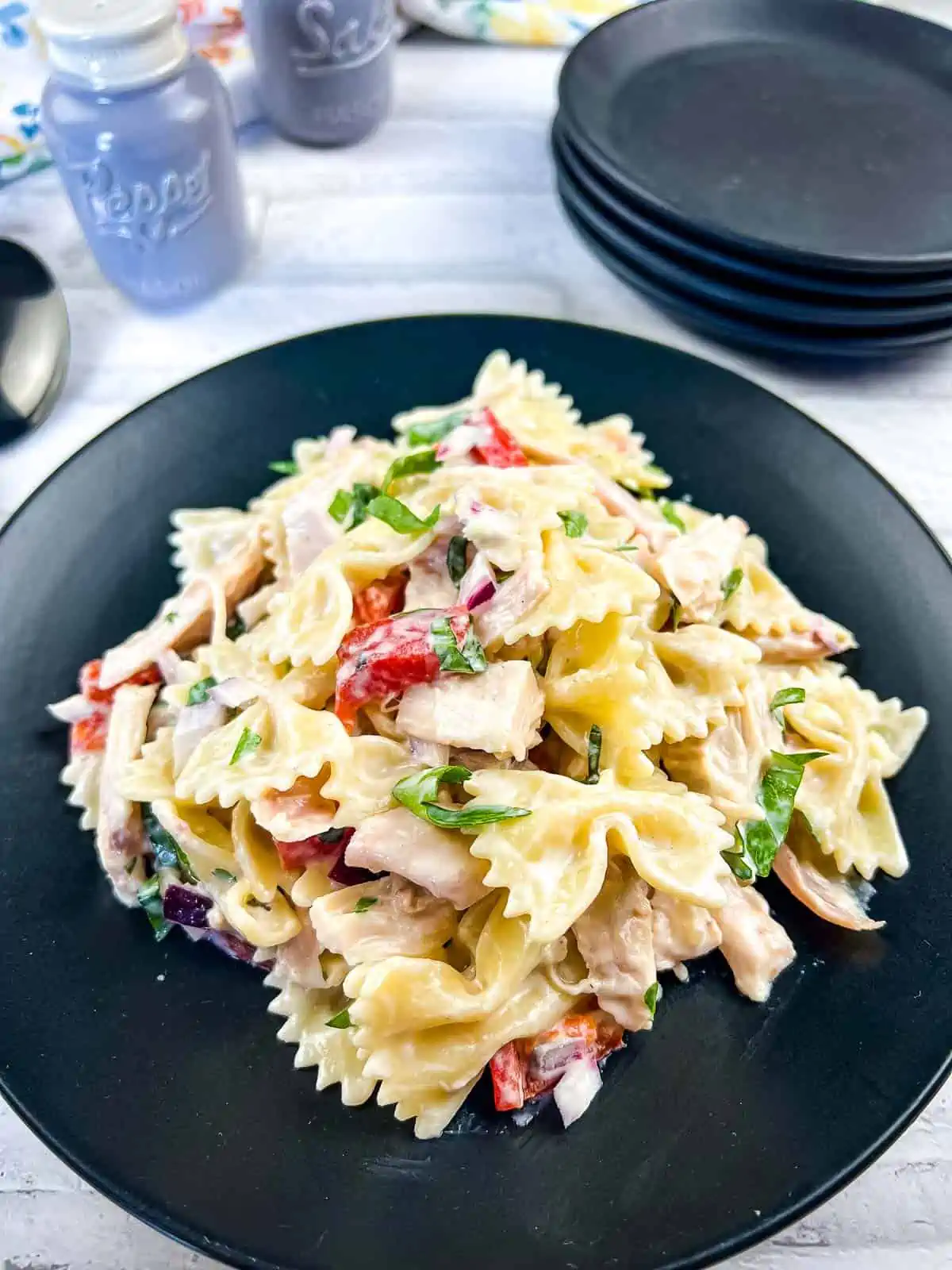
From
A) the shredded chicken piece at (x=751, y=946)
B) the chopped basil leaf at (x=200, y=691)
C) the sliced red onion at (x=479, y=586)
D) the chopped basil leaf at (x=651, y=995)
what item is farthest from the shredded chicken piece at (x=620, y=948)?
the chopped basil leaf at (x=200, y=691)

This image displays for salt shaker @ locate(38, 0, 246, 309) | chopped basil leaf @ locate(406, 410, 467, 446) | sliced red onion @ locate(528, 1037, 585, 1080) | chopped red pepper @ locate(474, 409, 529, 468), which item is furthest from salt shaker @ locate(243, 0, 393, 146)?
sliced red onion @ locate(528, 1037, 585, 1080)

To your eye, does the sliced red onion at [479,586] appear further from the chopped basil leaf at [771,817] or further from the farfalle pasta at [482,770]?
the chopped basil leaf at [771,817]

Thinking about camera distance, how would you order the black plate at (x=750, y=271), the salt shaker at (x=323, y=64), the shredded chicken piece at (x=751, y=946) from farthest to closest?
the salt shaker at (x=323, y=64), the black plate at (x=750, y=271), the shredded chicken piece at (x=751, y=946)

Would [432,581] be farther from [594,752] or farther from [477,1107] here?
[477,1107]

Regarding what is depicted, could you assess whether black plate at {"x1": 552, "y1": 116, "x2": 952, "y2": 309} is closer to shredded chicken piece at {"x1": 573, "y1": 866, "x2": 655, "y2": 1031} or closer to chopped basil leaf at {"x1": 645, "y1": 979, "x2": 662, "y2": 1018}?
shredded chicken piece at {"x1": 573, "y1": 866, "x2": 655, "y2": 1031}

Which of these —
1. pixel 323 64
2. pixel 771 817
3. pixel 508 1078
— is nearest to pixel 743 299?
pixel 771 817

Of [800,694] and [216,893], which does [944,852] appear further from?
[216,893]

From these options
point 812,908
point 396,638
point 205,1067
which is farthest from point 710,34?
point 205,1067
